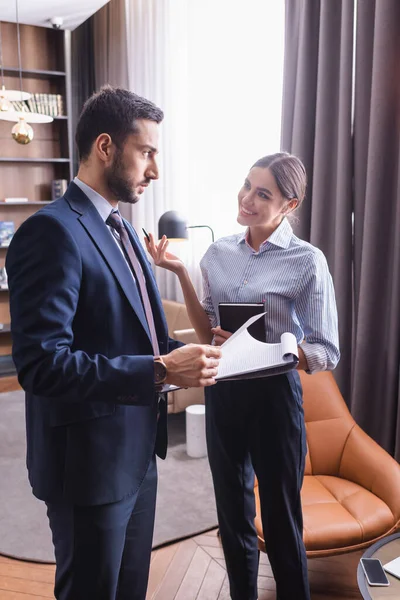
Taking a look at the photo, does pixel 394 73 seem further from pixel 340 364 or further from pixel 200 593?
pixel 200 593

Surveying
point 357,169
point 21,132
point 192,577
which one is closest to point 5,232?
point 21,132

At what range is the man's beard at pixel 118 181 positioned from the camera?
49.0 inches

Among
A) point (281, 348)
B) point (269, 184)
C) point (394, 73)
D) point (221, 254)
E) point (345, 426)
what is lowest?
point (345, 426)

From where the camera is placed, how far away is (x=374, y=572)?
1.48 meters

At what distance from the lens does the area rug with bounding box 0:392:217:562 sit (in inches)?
95.1

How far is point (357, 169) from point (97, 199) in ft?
5.61

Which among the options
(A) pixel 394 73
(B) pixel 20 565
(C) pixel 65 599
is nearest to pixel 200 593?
(B) pixel 20 565

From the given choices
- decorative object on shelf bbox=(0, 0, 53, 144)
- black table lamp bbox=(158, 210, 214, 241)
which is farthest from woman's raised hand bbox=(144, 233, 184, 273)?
decorative object on shelf bbox=(0, 0, 53, 144)

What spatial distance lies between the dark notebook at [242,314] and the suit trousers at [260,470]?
6.1 inches

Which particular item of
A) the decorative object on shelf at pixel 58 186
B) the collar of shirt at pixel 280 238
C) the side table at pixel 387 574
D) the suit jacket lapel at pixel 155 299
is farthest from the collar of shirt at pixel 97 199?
the decorative object on shelf at pixel 58 186

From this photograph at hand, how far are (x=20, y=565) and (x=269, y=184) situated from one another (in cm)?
187

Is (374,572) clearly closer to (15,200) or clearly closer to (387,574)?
(387,574)

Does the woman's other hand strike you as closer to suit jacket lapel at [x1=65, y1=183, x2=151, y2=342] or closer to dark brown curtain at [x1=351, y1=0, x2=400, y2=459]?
suit jacket lapel at [x1=65, y1=183, x2=151, y2=342]

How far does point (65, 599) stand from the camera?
126 centimetres
